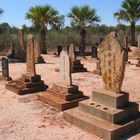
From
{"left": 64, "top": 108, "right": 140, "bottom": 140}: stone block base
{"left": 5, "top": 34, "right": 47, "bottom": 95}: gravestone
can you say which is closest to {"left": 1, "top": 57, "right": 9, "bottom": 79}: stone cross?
{"left": 5, "top": 34, "right": 47, "bottom": 95}: gravestone

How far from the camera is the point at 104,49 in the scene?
7809 millimetres

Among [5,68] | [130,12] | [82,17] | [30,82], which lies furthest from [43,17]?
[30,82]

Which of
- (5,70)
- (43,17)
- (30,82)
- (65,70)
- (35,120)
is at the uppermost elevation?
(43,17)

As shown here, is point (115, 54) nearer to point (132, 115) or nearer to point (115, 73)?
point (115, 73)

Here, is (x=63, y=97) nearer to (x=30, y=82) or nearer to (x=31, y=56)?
(x=30, y=82)

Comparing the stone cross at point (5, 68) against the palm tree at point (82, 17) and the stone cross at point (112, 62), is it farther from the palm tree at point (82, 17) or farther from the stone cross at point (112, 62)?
the palm tree at point (82, 17)

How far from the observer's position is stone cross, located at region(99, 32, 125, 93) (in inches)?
292

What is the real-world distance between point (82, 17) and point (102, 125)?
21.9 metres

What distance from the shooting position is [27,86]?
11273mm

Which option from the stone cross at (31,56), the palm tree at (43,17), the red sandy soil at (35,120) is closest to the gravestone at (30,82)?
the stone cross at (31,56)

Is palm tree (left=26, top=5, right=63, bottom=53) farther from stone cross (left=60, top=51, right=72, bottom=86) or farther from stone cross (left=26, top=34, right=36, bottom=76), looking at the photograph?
stone cross (left=60, top=51, right=72, bottom=86)

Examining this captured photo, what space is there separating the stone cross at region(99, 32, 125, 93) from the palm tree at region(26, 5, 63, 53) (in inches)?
746

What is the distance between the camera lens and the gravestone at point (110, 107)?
22.8 ft

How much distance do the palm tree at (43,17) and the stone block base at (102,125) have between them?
63.4 feet
